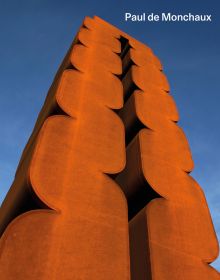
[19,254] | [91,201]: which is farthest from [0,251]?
[91,201]

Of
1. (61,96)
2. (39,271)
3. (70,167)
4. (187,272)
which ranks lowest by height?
(187,272)

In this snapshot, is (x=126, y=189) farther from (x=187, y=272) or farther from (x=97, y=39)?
(x=97, y=39)

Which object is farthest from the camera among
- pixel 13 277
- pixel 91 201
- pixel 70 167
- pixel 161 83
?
pixel 161 83

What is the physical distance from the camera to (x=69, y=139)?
185 centimetres

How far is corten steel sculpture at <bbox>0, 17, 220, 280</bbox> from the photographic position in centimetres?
131

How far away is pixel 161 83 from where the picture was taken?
3299 mm

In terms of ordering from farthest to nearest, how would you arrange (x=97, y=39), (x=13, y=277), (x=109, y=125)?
(x=97, y=39)
(x=109, y=125)
(x=13, y=277)

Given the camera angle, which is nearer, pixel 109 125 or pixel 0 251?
pixel 0 251

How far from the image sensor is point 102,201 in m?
1.60

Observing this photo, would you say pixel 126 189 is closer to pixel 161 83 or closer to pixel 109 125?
pixel 109 125

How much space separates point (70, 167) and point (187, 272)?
744mm

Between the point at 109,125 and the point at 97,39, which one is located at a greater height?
the point at 97,39

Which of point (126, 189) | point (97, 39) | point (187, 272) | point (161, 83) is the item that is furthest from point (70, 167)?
point (97, 39)

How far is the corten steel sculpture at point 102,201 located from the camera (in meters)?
1.31
